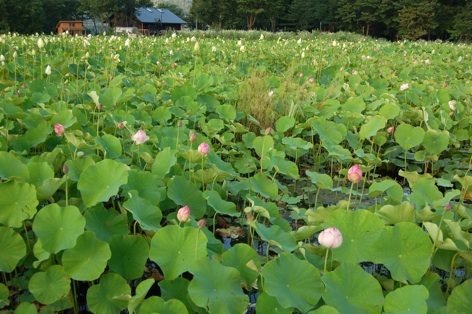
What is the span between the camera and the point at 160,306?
0.91 meters

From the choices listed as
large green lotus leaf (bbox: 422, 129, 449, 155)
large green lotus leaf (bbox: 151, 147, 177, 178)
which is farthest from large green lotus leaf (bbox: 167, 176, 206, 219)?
large green lotus leaf (bbox: 422, 129, 449, 155)

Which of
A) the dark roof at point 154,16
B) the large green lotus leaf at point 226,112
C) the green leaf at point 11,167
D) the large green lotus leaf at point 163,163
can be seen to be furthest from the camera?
the dark roof at point 154,16

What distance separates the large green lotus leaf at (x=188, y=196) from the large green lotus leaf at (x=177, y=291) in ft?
1.20

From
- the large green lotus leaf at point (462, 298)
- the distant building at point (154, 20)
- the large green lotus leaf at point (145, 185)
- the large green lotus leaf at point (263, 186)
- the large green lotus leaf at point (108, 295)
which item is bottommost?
the large green lotus leaf at point (108, 295)

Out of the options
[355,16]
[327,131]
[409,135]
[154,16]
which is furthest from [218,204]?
[154,16]

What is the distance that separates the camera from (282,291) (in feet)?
3.07

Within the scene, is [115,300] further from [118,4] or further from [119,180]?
[118,4]

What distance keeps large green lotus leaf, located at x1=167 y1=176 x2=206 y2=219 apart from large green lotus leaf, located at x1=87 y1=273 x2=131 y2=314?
15.0 inches

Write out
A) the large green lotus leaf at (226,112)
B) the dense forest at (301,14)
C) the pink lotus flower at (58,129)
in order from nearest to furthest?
the pink lotus flower at (58,129) < the large green lotus leaf at (226,112) < the dense forest at (301,14)

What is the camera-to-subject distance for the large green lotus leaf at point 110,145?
1.61 meters

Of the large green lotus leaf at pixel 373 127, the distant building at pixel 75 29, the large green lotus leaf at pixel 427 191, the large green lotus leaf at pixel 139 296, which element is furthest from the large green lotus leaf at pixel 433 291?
the distant building at pixel 75 29

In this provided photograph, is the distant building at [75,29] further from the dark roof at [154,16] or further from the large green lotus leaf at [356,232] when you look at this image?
the dark roof at [154,16]

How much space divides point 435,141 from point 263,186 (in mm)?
1116

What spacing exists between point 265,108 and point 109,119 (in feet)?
3.49
